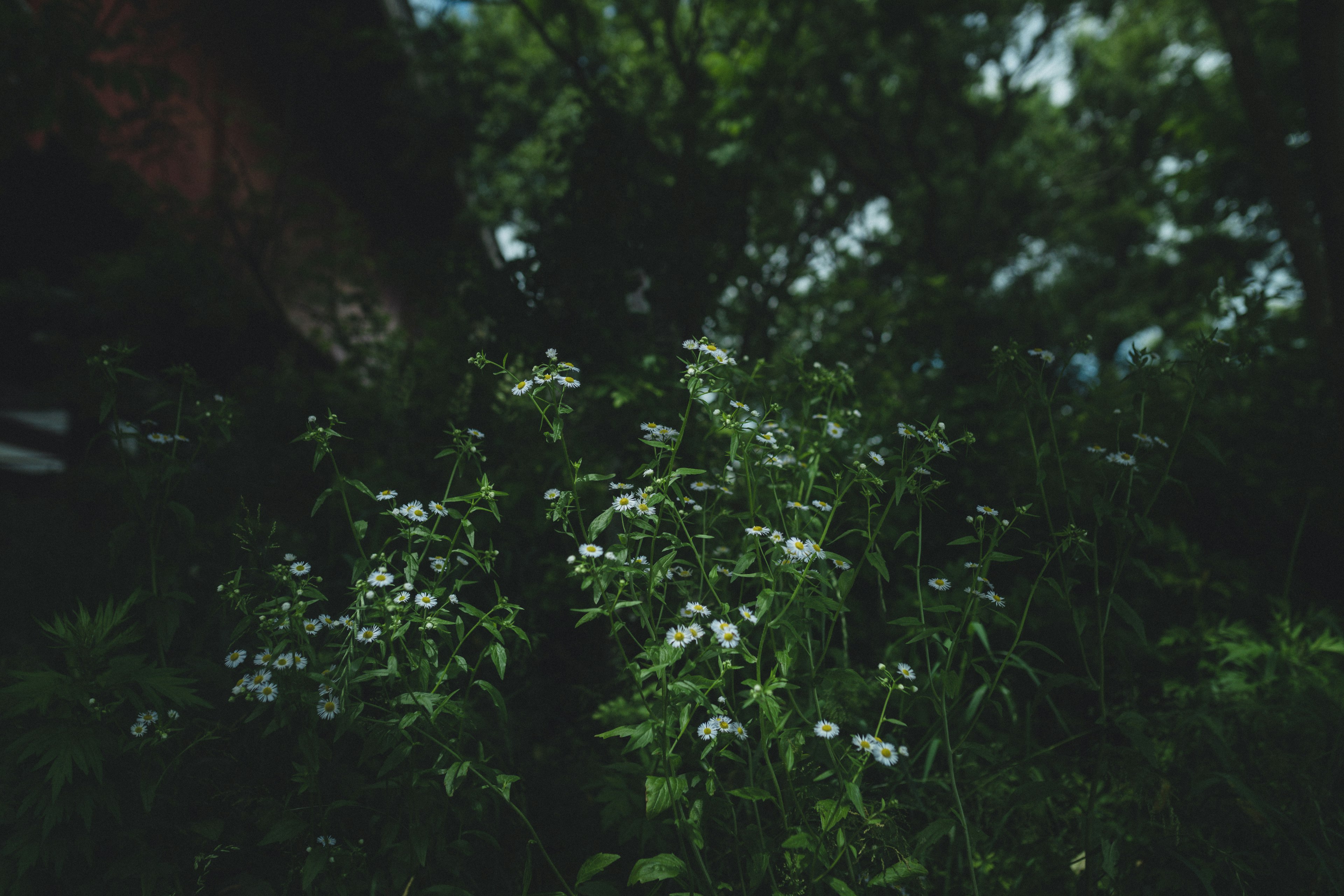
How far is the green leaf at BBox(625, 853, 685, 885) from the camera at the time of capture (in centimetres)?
151

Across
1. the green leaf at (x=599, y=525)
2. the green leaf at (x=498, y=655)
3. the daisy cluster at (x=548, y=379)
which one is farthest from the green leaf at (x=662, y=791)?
the daisy cluster at (x=548, y=379)

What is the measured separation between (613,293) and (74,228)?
17.0ft

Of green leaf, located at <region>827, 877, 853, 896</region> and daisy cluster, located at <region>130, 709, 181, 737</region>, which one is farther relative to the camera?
daisy cluster, located at <region>130, 709, 181, 737</region>

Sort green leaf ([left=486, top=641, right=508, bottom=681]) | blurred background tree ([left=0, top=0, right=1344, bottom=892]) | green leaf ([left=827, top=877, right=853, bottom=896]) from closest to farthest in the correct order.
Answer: green leaf ([left=827, top=877, right=853, bottom=896])
green leaf ([left=486, top=641, right=508, bottom=681])
blurred background tree ([left=0, top=0, right=1344, bottom=892])

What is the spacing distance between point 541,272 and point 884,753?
255 centimetres

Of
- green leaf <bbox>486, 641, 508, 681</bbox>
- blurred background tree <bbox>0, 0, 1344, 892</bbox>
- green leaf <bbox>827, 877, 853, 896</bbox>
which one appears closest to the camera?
green leaf <bbox>827, 877, 853, 896</bbox>

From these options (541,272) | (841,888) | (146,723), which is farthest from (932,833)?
(541,272)

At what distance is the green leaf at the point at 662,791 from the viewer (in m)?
1.52

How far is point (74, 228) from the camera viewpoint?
5586 millimetres

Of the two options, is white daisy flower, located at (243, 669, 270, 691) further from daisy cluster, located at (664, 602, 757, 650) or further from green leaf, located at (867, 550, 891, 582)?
green leaf, located at (867, 550, 891, 582)

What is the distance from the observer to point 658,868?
153 cm

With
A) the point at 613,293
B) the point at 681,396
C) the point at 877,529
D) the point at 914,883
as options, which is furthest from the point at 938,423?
the point at 613,293

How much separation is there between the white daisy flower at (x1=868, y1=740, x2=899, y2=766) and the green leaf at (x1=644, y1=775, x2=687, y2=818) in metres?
0.44

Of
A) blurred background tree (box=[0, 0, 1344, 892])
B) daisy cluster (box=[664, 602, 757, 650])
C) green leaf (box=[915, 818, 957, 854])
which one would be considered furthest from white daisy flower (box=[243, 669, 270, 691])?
green leaf (box=[915, 818, 957, 854])
